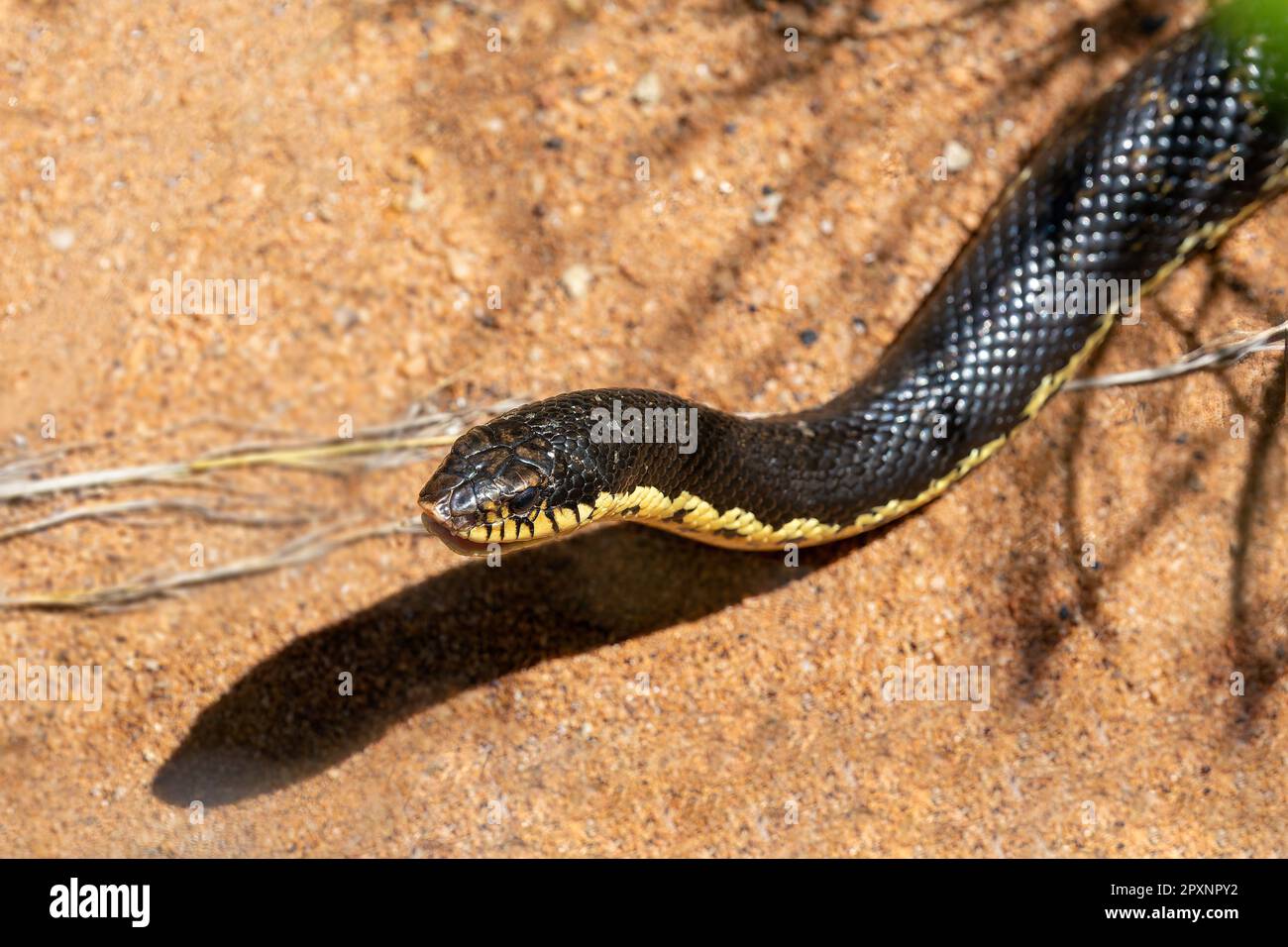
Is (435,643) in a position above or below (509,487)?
below

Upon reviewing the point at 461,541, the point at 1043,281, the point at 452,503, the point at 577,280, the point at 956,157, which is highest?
the point at 956,157

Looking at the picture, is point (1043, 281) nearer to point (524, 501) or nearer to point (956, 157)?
point (956, 157)

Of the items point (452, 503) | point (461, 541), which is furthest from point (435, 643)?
point (452, 503)

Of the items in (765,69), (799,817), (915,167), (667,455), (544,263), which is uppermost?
(765,69)

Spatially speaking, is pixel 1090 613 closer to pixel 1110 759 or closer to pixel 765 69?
pixel 1110 759

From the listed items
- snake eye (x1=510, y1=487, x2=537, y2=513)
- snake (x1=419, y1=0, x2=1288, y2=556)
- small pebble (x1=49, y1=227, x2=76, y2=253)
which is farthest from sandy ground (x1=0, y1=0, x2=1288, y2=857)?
snake eye (x1=510, y1=487, x2=537, y2=513)

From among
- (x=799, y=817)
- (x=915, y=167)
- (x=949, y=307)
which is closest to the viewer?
(x=799, y=817)
